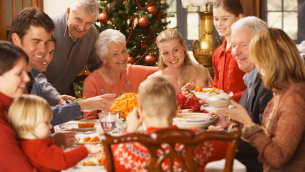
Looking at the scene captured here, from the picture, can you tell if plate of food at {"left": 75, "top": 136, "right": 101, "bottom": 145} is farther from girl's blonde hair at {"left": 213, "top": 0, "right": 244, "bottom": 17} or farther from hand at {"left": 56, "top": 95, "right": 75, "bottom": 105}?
girl's blonde hair at {"left": 213, "top": 0, "right": 244, "bottom": 17}

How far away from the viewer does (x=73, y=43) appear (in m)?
3.40

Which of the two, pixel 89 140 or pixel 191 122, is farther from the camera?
pixel 191 122

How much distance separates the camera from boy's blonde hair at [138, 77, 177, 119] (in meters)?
1.33

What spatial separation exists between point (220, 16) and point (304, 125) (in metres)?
2.07

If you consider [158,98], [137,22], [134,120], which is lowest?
[134,120]

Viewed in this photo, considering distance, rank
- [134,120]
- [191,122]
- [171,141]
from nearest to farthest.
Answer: [171,141] < [134,120] < [191,122]

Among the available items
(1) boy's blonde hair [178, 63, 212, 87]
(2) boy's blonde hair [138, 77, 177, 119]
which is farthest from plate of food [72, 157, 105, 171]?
(1) boy's blonde hair [178, 63, 212, 87]

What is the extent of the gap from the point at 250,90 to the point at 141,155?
1.10 metres

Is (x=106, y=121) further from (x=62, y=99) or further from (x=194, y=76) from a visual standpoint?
(x=194, y=76)

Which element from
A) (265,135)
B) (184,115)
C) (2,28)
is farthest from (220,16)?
(2,28)

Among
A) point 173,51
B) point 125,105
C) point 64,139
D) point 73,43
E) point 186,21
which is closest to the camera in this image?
point 64,139

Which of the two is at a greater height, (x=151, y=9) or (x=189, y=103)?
(x=151, y=9)

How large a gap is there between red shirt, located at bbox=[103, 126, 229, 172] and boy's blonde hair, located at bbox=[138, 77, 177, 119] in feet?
0.26

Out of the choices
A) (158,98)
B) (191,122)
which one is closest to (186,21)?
(191,122)
